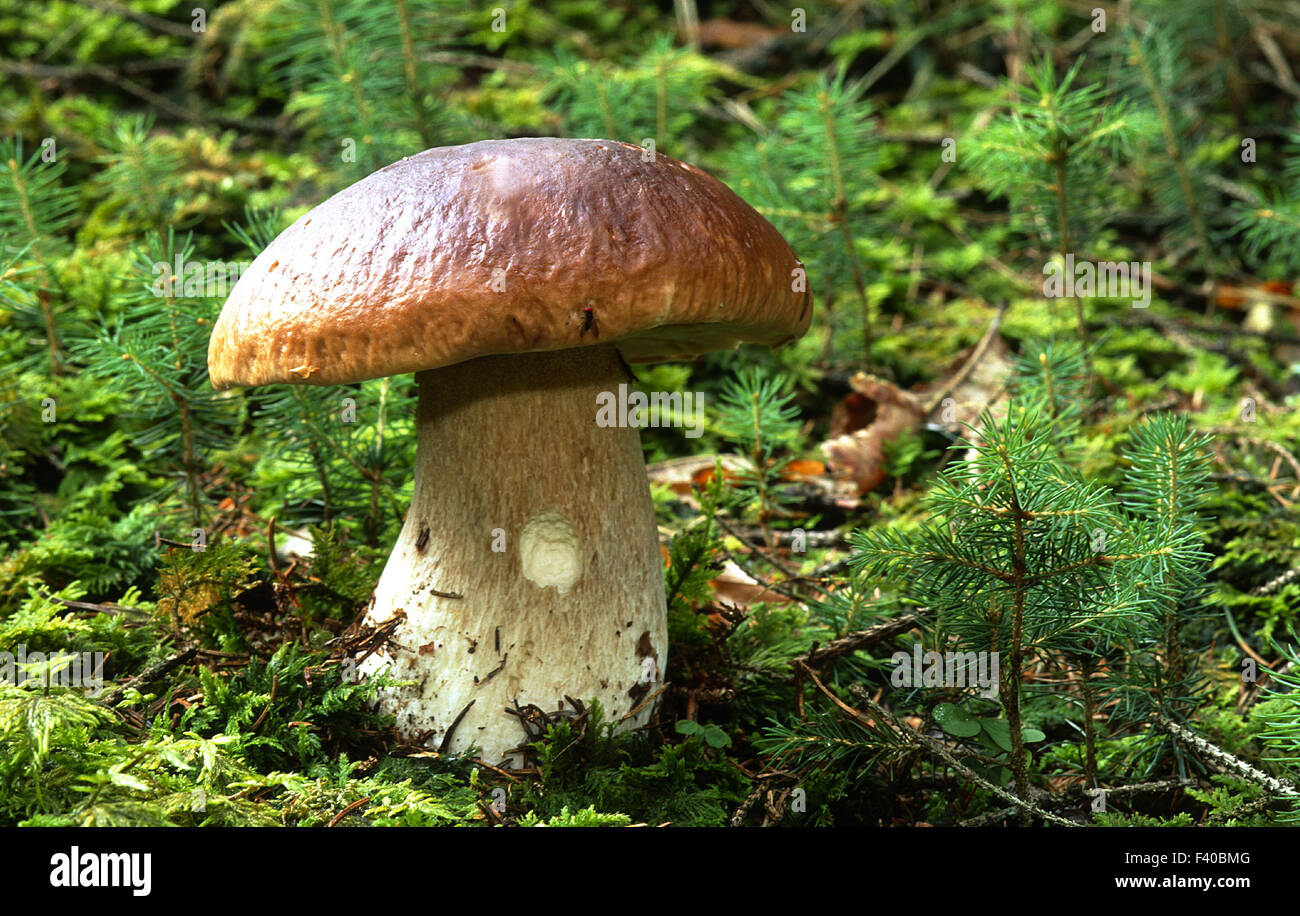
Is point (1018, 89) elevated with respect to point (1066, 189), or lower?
elevated

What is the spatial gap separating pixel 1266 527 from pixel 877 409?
4.33ft

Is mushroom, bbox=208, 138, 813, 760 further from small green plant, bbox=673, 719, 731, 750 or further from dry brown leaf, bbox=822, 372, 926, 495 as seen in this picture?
dry brown leaf, bbox=822, 372, 926, 495

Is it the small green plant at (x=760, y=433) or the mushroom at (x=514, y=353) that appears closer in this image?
the mushroom at (x=514, y=353)

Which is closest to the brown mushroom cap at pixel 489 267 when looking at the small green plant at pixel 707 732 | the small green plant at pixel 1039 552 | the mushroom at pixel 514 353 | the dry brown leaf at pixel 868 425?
the mushroom at pixel 514 353

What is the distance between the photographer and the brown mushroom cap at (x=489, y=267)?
5.41 feet

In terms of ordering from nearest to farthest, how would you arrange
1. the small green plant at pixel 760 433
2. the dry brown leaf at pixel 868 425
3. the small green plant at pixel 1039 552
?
the small green plant at pixel 1039 552 < the small green plant at pixel 760 433 < the dry brown leaf at pixel 868 425

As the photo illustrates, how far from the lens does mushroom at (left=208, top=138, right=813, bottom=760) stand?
5.47 feet

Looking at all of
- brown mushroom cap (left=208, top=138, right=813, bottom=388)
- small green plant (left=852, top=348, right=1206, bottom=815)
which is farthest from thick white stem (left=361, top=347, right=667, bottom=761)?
small green plant (left=852, top=348, right=1206, bottom=815)

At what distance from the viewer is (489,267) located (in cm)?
165

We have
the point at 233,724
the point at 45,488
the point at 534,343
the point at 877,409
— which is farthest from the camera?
the point at 877,409

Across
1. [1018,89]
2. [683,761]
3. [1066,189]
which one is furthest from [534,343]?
[1066,189]

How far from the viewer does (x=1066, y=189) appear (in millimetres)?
3283

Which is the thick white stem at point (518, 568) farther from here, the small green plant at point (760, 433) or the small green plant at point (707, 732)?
the small green plant at point (760, 433)

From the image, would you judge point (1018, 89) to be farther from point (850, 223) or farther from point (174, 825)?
point (174, 825)
